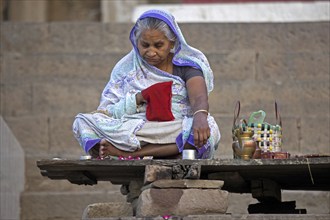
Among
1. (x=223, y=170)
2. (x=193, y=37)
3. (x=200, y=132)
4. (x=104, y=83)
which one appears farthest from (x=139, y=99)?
(x=193, y=37)

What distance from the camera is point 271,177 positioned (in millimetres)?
7641

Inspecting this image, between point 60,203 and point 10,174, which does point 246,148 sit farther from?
point 10,174

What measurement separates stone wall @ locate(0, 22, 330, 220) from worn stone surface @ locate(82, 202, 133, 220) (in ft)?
6.84

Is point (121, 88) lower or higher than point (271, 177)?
higher

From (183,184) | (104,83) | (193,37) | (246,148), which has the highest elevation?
(193,37)

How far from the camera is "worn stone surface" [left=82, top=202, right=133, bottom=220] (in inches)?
275

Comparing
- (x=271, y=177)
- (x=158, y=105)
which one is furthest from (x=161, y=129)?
(x=271, y=177)

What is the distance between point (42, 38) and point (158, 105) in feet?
12.2

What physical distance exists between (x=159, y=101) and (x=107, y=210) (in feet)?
2.47

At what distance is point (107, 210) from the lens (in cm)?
706

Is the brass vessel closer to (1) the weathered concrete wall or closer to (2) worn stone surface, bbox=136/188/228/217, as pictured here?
(2) worn stone surface, bbox=136/188/228/217

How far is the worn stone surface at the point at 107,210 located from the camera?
275 inches

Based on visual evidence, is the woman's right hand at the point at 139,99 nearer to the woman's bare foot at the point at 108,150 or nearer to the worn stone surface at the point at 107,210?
the woman's bare foot at the point at 108,150

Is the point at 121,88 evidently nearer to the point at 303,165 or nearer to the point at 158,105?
the point at 158,105
